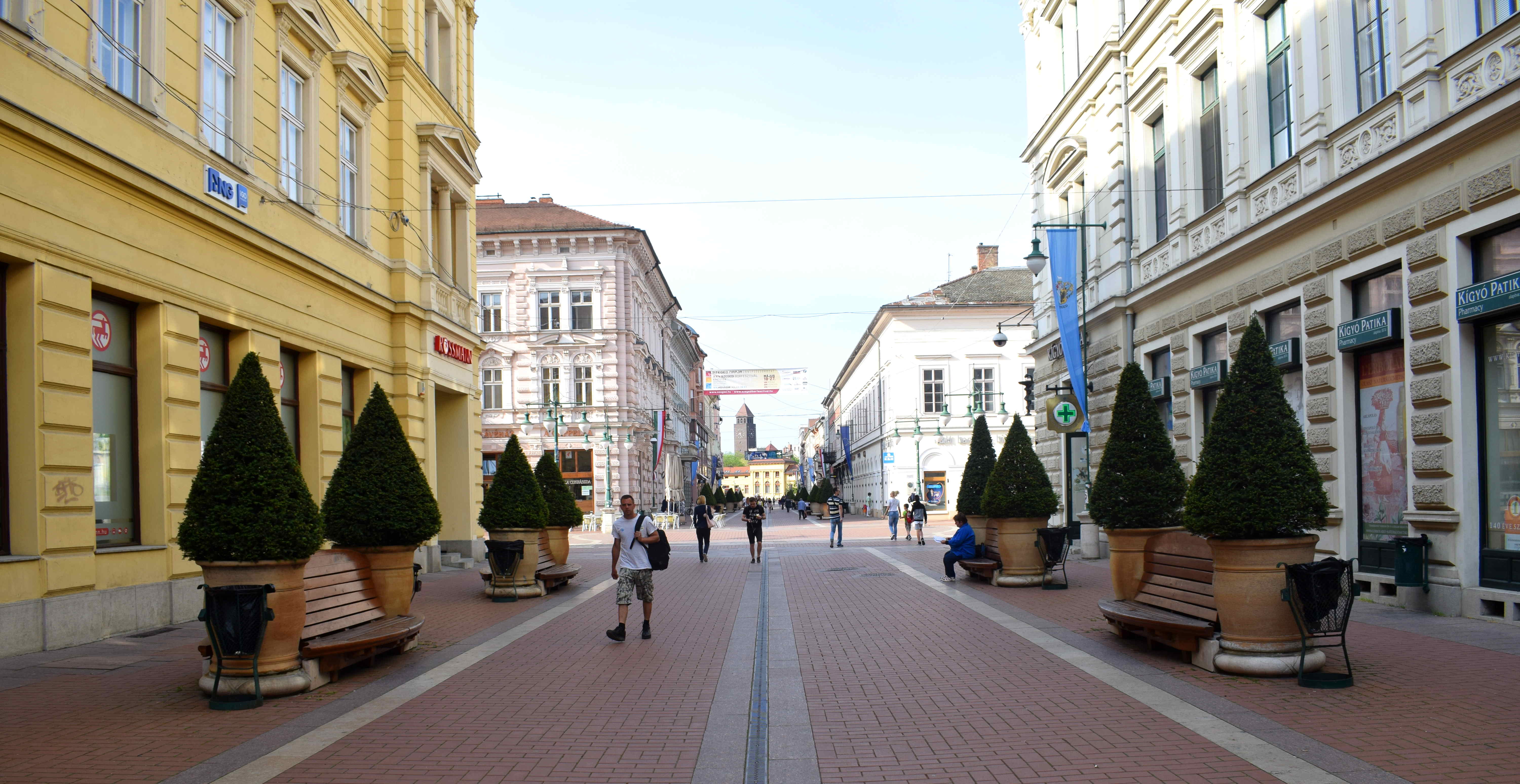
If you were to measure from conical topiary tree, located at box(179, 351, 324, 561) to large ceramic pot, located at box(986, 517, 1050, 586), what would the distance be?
10.7 m

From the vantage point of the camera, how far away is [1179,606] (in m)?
9.69

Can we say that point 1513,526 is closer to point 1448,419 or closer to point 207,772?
point 1448,419

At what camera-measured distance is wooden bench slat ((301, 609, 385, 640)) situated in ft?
29.3

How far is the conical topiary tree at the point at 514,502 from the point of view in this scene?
1642 cm

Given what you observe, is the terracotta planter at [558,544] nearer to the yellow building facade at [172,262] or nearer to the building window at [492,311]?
the yellow building facade at [172,262]

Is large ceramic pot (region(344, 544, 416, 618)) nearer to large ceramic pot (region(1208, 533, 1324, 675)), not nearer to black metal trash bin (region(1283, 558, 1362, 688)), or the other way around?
large ceramic pot (region(1208, 533, 1324, 675))

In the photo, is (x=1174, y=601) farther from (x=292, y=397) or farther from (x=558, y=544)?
(x=292, y=397)

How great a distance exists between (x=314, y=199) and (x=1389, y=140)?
52.1 feet

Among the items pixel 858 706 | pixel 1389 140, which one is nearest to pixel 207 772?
pixel 858 706

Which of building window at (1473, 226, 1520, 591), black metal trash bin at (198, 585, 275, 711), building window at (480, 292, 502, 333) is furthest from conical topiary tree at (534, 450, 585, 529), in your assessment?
building window at (480, 292, 502, 333)

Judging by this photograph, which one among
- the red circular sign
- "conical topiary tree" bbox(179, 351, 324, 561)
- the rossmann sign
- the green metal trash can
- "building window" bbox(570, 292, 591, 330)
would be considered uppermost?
"building window" bbox(570, 292, 591, 330)

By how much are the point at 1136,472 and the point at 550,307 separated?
45809 mm

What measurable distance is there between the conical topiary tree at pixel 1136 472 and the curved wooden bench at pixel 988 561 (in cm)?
468

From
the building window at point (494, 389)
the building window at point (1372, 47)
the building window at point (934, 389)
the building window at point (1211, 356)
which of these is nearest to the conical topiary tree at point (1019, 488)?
the building window at point (1211, 356)
